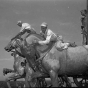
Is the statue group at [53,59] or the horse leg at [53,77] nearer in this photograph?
the horse leg at [53,77]

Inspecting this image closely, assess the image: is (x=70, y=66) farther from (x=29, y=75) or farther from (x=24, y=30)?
(x=24, y=30)

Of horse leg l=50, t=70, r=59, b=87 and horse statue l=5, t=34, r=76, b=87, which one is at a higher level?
horse statue l=5, t=34, r=76, b=87

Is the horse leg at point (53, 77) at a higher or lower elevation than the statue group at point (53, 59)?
lower

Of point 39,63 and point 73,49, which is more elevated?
point 73,49

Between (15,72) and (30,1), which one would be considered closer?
(15,72)

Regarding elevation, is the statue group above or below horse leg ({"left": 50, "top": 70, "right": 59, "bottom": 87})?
above

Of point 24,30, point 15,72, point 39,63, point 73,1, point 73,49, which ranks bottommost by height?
point 15,72

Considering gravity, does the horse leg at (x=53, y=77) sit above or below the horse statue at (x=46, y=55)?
below

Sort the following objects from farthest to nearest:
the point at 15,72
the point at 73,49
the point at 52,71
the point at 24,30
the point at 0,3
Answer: the point at 0,3 < the point at 15,72 < the point at 24,30 < the point at 73,49 < the point at 52,71

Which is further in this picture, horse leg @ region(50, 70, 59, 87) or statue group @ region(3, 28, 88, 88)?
statue group @ region(3, 28, 88, 88)

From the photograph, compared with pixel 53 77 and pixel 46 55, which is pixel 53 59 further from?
pixel 53 77

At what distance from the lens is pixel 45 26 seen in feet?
24.4

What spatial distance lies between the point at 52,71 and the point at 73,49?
110cm

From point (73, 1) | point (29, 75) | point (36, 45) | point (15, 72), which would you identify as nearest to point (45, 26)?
point (36, 45)
